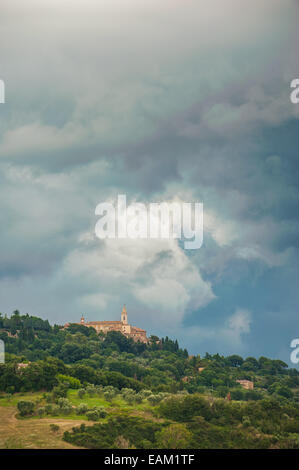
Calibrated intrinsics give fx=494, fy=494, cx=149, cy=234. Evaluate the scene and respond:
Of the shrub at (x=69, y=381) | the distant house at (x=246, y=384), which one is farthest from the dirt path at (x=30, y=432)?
the distant house at (x=246, y=384)

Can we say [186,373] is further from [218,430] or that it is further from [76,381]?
[218,430]

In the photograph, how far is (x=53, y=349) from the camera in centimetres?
4916

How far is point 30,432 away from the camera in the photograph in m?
19.5

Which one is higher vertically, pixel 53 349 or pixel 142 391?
pixel 53 349

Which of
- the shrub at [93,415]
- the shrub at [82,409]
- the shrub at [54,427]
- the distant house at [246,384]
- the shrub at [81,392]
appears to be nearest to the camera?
the shrub at [54,427]

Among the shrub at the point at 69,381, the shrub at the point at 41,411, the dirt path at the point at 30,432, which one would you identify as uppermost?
the shrub at the point at 69,381

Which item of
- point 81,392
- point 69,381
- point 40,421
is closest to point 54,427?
point 40,421

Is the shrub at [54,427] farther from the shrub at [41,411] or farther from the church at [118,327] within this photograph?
the church at [118,327]

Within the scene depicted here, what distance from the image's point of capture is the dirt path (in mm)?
18266

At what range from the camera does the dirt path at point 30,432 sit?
1827cm

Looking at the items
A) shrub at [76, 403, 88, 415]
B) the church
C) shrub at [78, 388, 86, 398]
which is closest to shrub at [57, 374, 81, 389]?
shrub at [78, 388, 86, 398]

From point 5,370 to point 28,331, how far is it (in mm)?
29330

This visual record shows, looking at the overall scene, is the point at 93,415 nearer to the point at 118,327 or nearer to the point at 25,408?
the point at 25,408
